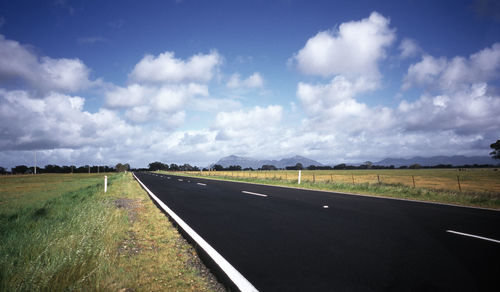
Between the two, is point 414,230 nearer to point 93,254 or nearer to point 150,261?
point 150,261

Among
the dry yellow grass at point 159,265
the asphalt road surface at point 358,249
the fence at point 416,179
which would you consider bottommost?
the fence at point 416,179

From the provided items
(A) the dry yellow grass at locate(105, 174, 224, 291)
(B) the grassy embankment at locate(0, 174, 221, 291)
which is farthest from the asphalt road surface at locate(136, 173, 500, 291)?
(B) the grassy embankment at locate(0, 174, 221, 291)

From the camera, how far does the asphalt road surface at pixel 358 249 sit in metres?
3.05

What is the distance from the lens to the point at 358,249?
4238mm

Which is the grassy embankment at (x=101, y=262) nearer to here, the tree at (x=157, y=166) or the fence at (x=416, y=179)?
the fence at (x=416, y=179)

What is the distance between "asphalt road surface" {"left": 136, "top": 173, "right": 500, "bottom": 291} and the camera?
10.0 ft

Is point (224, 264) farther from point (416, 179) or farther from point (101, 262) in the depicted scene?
point (416, 179)

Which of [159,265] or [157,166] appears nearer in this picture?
[159,265]

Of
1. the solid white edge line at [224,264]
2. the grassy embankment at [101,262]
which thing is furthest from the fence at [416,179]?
the grassy embankment at [101,262]

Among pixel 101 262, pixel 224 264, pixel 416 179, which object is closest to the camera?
pixel 101 262

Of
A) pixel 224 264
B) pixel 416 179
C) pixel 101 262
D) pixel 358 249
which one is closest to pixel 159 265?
pixel 101 262

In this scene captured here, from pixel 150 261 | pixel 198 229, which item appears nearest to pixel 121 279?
pixel 150 261

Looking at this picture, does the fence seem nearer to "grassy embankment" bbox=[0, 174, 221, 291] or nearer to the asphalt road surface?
the asphalt road surface

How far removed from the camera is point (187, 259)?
400cm
